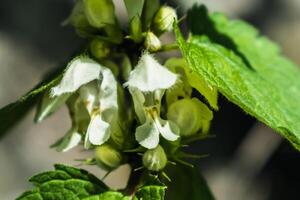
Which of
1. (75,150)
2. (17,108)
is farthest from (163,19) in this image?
(75,150)

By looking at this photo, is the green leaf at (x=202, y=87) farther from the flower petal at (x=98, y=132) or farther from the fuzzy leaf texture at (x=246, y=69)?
the flower petal at (x=98, y=132)

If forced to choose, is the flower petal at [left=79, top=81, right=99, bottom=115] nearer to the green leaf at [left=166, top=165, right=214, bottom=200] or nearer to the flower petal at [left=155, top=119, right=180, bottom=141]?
the flower petal at [left=155, top=119, right=180, bottom=141]

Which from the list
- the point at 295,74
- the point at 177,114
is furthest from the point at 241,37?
the point at 177,114

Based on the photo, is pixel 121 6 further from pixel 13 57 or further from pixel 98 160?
pixel 98 160

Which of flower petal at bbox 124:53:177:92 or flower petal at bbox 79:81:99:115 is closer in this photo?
Answer: flower petal at bbox 124:53:177:92

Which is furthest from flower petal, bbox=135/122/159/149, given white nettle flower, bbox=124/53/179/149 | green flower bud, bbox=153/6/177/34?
green flower bud, bbox=153/6/177/34

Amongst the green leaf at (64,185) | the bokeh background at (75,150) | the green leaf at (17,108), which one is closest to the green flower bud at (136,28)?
the green leaf at (17,108)
